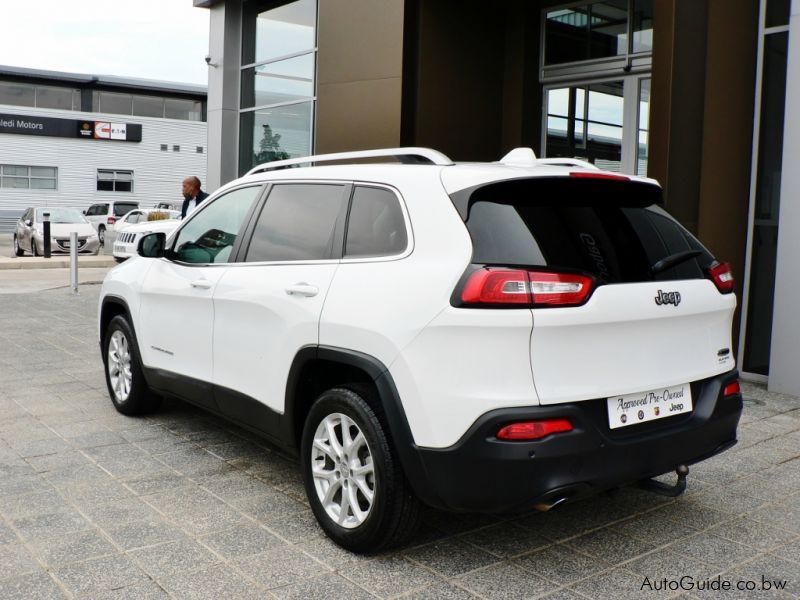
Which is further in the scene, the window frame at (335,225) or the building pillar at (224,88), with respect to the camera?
the building pillar at (224,88)

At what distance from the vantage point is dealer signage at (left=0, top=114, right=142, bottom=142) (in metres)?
40.2

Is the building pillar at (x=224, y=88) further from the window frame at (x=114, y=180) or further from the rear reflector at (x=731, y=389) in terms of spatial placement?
the window frame at (x=114, y=180)

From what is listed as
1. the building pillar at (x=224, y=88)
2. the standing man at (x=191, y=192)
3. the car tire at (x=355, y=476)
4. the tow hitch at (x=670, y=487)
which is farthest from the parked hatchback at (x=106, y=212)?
the tow hitch at (x=670, y=487)

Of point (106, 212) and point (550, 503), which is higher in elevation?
point (106, 212)

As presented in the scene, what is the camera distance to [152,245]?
518 cm

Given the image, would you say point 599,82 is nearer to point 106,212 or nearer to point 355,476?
point 355,476

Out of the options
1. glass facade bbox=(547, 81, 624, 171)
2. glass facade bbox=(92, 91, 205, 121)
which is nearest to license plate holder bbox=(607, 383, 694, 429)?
glass facade bbox=(547, 81, 624, 171)

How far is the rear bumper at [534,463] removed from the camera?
10.0 ft

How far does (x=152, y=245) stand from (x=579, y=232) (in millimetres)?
2887

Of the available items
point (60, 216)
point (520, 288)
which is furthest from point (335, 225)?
point (60, 216)

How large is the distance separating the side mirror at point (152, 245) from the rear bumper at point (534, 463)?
2.69 m

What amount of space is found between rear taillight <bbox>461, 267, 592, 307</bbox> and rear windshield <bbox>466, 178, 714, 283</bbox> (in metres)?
0.06

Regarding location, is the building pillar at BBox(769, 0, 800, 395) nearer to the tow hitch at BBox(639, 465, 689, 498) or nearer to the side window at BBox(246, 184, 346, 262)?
the tow hitch at BBox(639, 465, 689, 498)

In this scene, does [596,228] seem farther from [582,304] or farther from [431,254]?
[431,254]
